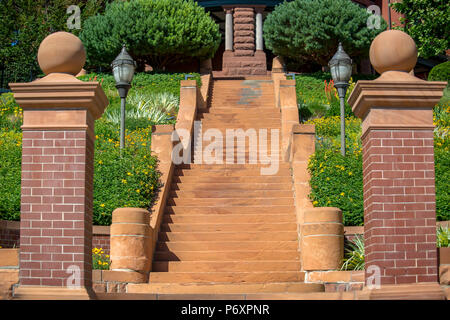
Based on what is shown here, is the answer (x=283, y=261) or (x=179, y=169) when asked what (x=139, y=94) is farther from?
(x=283, y=261)

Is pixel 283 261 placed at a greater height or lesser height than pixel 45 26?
lesser

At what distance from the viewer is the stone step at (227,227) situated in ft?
43.5

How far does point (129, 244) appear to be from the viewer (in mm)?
11445

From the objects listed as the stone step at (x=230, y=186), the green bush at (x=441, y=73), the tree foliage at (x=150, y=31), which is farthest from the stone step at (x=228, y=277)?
the tree foliage at (x=150, y=31)

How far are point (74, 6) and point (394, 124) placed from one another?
27.5 meters

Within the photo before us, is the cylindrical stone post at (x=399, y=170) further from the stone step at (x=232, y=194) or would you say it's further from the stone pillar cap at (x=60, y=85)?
the stone step at (x=232, y=194)

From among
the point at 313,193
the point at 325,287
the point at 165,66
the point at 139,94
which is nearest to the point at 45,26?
the point at 165,66

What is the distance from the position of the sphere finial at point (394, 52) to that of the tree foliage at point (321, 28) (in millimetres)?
21418

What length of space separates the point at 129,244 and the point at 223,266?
1.60 metres

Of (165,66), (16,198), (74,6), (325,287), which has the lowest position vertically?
(325,287)

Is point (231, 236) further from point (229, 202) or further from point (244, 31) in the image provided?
point (244, 31)

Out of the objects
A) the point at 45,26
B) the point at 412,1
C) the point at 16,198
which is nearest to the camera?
the point at 16,198

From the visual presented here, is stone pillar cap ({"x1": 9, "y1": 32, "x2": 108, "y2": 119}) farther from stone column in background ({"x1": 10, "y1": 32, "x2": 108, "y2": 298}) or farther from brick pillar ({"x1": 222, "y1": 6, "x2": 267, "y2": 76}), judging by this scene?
brick pillar ({"x1": 222, "y1": 6, "x2": 267, "y2": 76})

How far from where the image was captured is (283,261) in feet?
39.8
